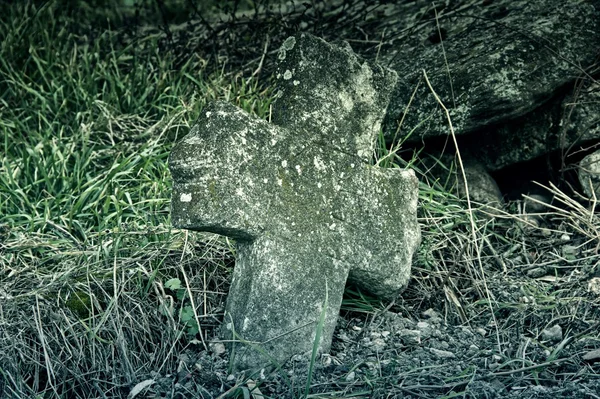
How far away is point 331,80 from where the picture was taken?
2791 mm

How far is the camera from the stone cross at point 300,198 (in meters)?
2.53

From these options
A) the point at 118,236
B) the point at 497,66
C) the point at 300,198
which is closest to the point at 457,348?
the point at 300,198

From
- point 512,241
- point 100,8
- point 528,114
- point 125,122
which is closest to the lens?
point 512,241

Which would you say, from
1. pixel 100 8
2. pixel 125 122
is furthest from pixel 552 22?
pixel 100 8

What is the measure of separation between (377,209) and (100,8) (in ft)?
12.0

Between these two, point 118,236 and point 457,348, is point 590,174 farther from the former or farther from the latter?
point 118,236

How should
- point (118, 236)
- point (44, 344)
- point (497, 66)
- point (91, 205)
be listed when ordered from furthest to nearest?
point (497, 66) < point (91, 205) < point (118, 236) < point (44, 344)

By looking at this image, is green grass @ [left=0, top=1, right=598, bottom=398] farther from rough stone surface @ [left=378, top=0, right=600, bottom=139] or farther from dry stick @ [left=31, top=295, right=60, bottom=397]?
rough stone surface @ [left=378, top=0, right=600, bottom=139]

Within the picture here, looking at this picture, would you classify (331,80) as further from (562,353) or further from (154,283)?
Answer: (562,353)

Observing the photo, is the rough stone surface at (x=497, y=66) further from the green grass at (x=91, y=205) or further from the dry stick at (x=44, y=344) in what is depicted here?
the dry stick at (x=44, y=344)

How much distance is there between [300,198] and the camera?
2.69m

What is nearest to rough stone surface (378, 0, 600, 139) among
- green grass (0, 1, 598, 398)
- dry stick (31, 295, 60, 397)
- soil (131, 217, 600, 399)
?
green grass (0, 1, 598, 398)

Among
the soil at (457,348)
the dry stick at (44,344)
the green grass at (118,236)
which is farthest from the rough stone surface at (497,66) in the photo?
the dry stick at (44,344)

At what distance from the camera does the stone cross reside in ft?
8.30
